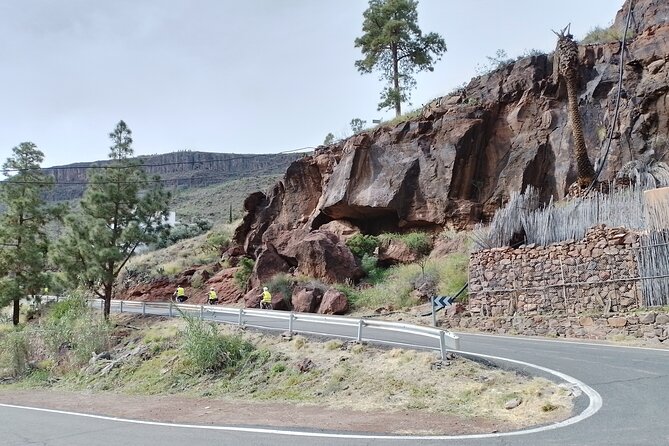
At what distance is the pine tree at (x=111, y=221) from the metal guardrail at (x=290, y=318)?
196 centimetres

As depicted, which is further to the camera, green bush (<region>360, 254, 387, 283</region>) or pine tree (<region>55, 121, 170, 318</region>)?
green bush (<region>360, 254, 387, 283</region>)

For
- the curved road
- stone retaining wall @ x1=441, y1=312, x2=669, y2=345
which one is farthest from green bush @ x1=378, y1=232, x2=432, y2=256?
the curved road

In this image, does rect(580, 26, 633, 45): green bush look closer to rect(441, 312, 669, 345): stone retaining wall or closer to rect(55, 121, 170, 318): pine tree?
rect(441, 312, 669, 345): stone retaining wall

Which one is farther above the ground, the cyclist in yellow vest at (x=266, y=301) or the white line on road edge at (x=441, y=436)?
the cyclist in yellow vest at (x=266, y=301)

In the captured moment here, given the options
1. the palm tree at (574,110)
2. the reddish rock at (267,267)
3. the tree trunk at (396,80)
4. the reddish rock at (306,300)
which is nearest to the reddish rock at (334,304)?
the reddish rock at (306,300)

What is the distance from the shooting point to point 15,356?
22.8 metres

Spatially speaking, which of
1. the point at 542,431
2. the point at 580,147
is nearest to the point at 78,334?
the point at 542,431

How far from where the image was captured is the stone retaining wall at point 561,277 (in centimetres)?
1738

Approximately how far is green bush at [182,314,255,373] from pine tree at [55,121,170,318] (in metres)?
12.6

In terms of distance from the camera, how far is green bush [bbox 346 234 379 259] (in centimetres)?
3436

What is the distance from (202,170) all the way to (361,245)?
86558mm

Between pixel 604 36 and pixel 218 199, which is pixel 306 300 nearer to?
pixel 604 36

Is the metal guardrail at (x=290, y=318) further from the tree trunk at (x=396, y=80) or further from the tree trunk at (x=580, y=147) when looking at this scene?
the tree trunk at (x=396, y=80)

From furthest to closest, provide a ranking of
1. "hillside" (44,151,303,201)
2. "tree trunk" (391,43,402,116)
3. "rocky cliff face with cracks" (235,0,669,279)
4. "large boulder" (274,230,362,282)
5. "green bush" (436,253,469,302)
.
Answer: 1. "hillside" (44,151,303,201)
2. "tree trunk" (391,43,402,116)
3. "large boulder" (274,230,362,282)
4. "rocky cliff face with cracks" (235,0,669,279)
5. "green bush" (436,253,469,302)
